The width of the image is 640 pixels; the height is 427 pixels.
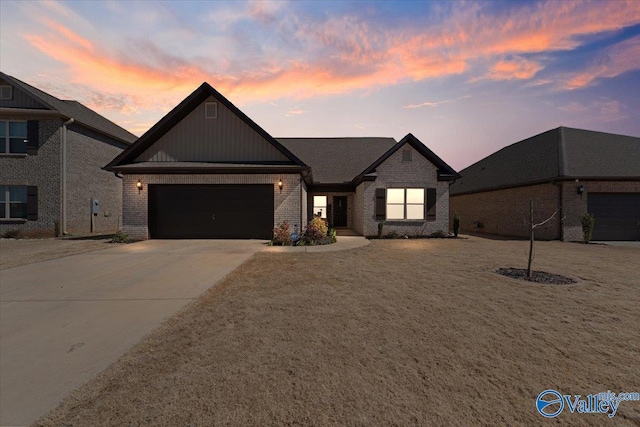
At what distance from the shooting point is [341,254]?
1016 centimetres

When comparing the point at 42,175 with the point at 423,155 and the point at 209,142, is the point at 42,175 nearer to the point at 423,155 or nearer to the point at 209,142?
the point at 209,142

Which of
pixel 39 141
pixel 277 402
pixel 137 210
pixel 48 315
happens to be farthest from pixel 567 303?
pixel 39 141

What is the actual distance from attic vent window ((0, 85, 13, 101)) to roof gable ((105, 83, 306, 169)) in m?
8.88

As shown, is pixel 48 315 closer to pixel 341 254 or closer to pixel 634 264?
pixel 341 254

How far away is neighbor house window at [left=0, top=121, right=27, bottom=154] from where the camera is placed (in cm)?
1562

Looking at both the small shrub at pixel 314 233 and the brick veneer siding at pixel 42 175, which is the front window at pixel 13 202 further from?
the small shrub at pixel 314 233

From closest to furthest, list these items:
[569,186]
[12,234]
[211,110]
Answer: [211,110]
[569,186]
[12,234]

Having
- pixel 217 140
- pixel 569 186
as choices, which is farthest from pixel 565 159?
pixel 217 140

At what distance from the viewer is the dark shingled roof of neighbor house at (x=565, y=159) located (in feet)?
50.4

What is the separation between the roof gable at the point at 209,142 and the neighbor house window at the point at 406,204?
21.6 ft

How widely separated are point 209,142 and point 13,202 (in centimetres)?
1204

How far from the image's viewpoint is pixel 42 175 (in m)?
15.6

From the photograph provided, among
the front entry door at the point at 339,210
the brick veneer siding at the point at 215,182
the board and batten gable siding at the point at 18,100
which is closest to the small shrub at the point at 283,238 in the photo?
the brick veneer siding at the point at 215,182

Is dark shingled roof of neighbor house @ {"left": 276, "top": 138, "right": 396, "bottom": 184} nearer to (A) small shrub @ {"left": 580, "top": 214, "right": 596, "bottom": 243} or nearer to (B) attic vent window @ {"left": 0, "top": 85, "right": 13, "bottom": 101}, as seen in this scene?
(A) small shrub @ {"left": 580, "top": 214, "right": 596, "bottom": 243}
